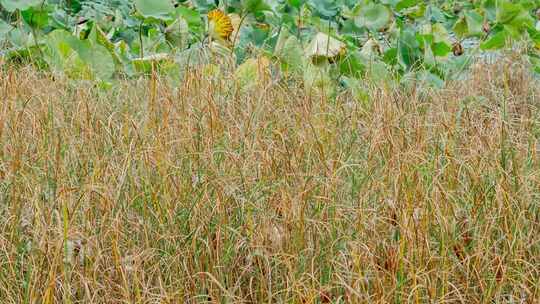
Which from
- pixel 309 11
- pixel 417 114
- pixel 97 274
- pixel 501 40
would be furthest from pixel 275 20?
pixel 97 274

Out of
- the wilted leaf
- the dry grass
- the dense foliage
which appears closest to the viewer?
the dry grass

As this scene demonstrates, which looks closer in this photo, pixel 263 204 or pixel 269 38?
pixel 263 204

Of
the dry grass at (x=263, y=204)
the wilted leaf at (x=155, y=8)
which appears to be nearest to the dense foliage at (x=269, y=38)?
the wilted leaf at (x=155, y=8)

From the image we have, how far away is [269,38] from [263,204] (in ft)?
6.56

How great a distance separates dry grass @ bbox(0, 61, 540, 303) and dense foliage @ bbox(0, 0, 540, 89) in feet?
2.04

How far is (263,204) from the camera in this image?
296 cm

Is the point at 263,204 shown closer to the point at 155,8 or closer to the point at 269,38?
the point at 269,38

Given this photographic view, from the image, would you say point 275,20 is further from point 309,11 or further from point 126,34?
point 126,34

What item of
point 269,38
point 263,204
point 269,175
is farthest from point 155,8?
point 263,204

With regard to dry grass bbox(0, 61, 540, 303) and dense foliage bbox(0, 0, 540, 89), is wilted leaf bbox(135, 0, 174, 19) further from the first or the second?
dry grass bbox(0, 61, 540, 303)

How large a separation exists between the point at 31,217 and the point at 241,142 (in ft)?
2.53

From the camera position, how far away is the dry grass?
2621 millimetres

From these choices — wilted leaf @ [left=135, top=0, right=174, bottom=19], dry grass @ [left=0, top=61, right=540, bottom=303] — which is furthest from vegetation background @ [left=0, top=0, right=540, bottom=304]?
wilted leaf @ [left=135, top=0, right=174, bottom=19]

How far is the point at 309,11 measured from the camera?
215 inches
